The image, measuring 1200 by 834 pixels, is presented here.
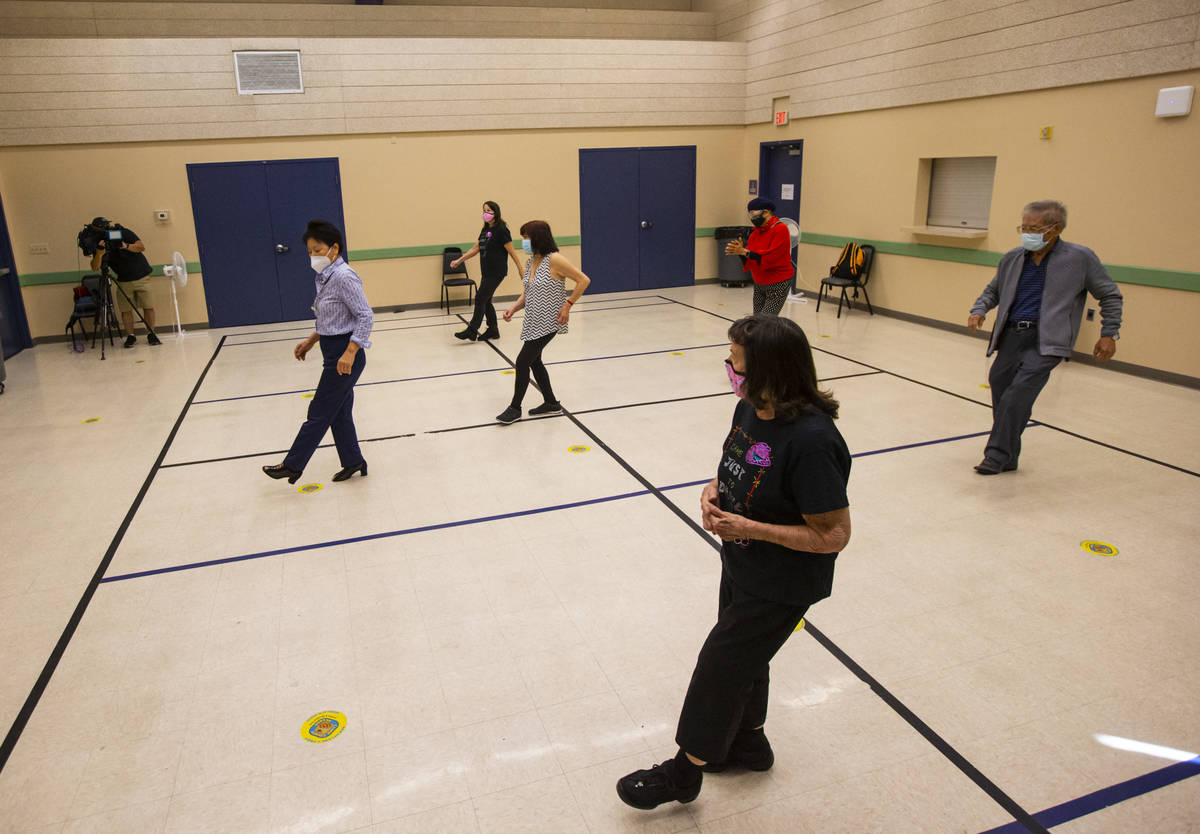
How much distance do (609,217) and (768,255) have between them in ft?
18.0

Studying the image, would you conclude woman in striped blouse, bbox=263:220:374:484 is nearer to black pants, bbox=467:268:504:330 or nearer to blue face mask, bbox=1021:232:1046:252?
blue face mask, bbox=1021:232:1046:252

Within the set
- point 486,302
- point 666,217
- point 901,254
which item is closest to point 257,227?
point 486,302

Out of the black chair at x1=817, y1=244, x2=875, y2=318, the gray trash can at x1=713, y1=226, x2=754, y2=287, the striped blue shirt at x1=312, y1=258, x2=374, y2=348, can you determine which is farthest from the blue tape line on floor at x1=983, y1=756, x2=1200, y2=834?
the gray trash can at x1=713, y1=226, x2=754, y2=287

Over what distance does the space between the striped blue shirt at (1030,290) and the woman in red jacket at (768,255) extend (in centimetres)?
222

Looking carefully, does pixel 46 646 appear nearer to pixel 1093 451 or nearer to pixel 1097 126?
pixel 1093 451

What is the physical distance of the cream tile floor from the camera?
7.38 ft

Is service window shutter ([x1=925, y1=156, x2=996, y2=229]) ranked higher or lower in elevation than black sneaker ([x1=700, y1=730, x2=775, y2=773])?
higher

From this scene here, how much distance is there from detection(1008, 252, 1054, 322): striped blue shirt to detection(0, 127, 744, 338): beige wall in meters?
7.64

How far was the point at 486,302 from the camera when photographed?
8.23 m

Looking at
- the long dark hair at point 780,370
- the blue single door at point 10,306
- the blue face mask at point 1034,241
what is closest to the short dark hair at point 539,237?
the blue face mask at point 1034,241

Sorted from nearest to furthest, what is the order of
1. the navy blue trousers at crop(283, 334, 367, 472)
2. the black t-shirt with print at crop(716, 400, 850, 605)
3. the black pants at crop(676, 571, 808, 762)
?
the black t-shirt with print at crop(716, 400, 850, 605), the black pants at crop(676, 571, 808, 762), the navy blue trousers at crop(283, 334, 367, 472)

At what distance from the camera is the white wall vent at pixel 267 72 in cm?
924

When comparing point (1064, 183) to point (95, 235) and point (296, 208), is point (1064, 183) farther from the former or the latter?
point (95, 235)

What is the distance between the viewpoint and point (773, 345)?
175 cm
